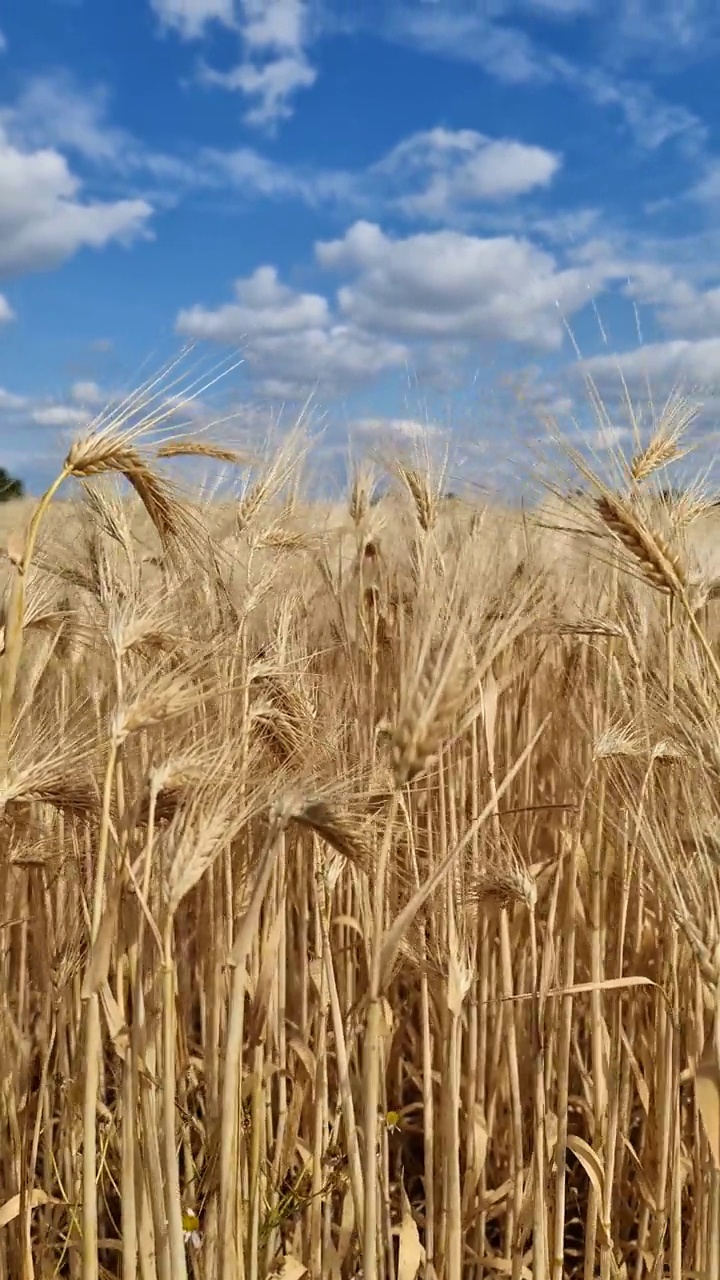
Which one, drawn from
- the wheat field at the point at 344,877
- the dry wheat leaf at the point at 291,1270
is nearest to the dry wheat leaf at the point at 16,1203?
the wheat field at the point at 344,877

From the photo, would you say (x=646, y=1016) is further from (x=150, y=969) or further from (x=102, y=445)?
(x=102, y=445)

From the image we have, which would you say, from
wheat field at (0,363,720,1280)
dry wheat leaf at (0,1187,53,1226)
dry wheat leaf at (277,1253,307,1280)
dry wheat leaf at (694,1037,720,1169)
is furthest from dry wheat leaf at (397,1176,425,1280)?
dry wheat leaf at (694,1037,720,1169)

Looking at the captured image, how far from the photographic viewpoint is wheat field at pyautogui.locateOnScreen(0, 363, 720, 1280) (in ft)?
3.92

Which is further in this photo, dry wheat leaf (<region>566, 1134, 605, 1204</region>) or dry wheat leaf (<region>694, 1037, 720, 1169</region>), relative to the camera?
dry wheat leaf (<region>566, 1134, 605, 1204</region>)

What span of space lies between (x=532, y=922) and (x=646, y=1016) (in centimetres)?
68

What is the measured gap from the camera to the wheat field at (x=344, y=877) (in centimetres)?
120

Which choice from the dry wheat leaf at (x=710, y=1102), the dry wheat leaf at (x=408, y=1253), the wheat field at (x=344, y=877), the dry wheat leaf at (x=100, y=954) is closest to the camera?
the dry wheat leaf at (x=710, y=1102)

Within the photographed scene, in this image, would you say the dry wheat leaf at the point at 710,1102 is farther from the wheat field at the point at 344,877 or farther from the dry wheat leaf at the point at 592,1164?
the dry wheat leaf at the point at 592,1164

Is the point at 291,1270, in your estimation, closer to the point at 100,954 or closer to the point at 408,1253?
the point at 408,1253

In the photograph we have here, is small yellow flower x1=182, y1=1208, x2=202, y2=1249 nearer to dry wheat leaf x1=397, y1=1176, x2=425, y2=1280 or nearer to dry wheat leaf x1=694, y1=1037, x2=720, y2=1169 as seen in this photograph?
dry wheat leaf x1=397, y1=1176, x2=425, y2=1280

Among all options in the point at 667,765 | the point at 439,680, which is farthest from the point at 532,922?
the point at 439,680

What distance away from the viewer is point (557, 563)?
2516mm

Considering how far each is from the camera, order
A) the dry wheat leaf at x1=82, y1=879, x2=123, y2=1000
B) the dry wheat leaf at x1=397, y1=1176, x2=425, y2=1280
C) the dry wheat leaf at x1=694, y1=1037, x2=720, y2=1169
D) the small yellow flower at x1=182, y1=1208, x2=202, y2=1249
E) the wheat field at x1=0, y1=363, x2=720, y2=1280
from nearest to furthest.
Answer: the dry wheat leaf at x1=694, y1=1037, x2=720, y2=1169
the dry wheat leaf at x1=82, y1=879, x2=123, y2=1000
the wheat field at x1=0, y1=363, x2=720, y2=1280
the dry wheat leaf at x1=397, y1=1176, x2=425, y2=1280
the small yellow flower at x1=182, y1=1208, x2=202, y2=1249

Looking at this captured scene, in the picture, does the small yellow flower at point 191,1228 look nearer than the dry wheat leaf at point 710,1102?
No
